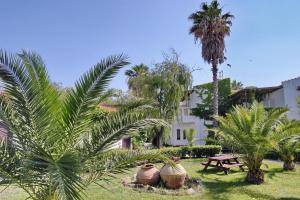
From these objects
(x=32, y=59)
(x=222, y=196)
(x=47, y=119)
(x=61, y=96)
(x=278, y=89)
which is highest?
(x=278, y=89)

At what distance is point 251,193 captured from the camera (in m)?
11.9

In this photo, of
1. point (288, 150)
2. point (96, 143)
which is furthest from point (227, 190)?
point (96, 143)

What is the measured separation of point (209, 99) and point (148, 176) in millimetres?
25751

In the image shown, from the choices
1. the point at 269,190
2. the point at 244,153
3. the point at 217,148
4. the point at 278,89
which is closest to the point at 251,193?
the point at 269,190

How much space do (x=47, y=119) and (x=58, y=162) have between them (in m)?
1.60

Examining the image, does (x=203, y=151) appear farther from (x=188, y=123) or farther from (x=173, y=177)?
(x=188, y=123)

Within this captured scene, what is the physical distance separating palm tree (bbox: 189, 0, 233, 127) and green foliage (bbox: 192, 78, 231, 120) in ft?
24.8

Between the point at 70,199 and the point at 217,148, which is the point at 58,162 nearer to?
the point at 70,199

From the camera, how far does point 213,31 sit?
1112 inches

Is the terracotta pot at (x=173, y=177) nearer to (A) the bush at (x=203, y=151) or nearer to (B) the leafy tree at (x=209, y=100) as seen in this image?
(A) the bush at (x=203, y=151)

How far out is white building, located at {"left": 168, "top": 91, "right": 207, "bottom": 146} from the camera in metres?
38.2

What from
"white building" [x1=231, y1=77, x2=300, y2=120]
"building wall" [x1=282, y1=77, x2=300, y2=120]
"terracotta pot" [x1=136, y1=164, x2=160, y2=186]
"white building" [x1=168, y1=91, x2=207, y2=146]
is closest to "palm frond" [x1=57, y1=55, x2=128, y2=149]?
"terracotta pot" [x1=136, y1=164, x2=160, y2=186]

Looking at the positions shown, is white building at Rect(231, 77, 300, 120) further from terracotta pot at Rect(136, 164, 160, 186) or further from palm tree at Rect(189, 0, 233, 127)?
terracotta pot at Rect(136, 164, 160, 186)

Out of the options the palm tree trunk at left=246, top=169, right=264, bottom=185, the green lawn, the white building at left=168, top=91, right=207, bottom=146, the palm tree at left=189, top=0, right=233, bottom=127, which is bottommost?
the green lawn
